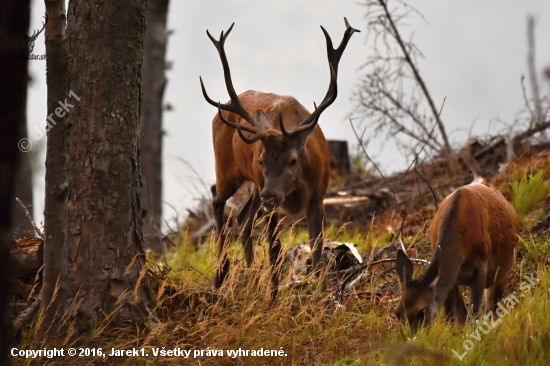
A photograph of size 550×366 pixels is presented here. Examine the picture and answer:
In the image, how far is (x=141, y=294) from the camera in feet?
20.9

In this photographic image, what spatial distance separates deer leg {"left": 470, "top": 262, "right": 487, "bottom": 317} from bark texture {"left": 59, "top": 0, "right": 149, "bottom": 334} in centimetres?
257

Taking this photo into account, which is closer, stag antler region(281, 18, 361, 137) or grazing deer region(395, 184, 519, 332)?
grazing deer region(395, 184, 519, 332)

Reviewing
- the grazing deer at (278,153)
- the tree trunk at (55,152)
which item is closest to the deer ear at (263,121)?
the grazing deer at (278,153)

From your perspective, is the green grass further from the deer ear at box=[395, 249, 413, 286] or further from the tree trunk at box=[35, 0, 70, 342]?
the tree trunk at box=[35, 0, 70, 342]

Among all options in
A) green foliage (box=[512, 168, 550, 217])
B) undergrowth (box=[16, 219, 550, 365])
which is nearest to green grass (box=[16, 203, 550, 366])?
undergrowth (box=[16, 219, 550, 365])

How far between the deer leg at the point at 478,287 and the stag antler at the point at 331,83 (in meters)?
2.15

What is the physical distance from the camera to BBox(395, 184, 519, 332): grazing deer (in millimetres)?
6012

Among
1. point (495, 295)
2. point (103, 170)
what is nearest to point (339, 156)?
point (495, 295)

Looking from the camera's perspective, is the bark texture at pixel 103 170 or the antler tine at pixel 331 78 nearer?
the bark texture at pixel 103 170

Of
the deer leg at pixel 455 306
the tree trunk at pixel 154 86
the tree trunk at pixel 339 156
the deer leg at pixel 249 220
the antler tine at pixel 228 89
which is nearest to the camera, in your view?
the deer leg at pixel 455 306

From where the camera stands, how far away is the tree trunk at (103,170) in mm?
6172

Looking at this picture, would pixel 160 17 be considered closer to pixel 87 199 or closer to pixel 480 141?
pixel 480 141

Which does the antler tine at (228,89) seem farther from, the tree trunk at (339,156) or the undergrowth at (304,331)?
the tree trunk at (339,156)

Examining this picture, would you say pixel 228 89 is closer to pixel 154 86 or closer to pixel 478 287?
pixel 478 287
